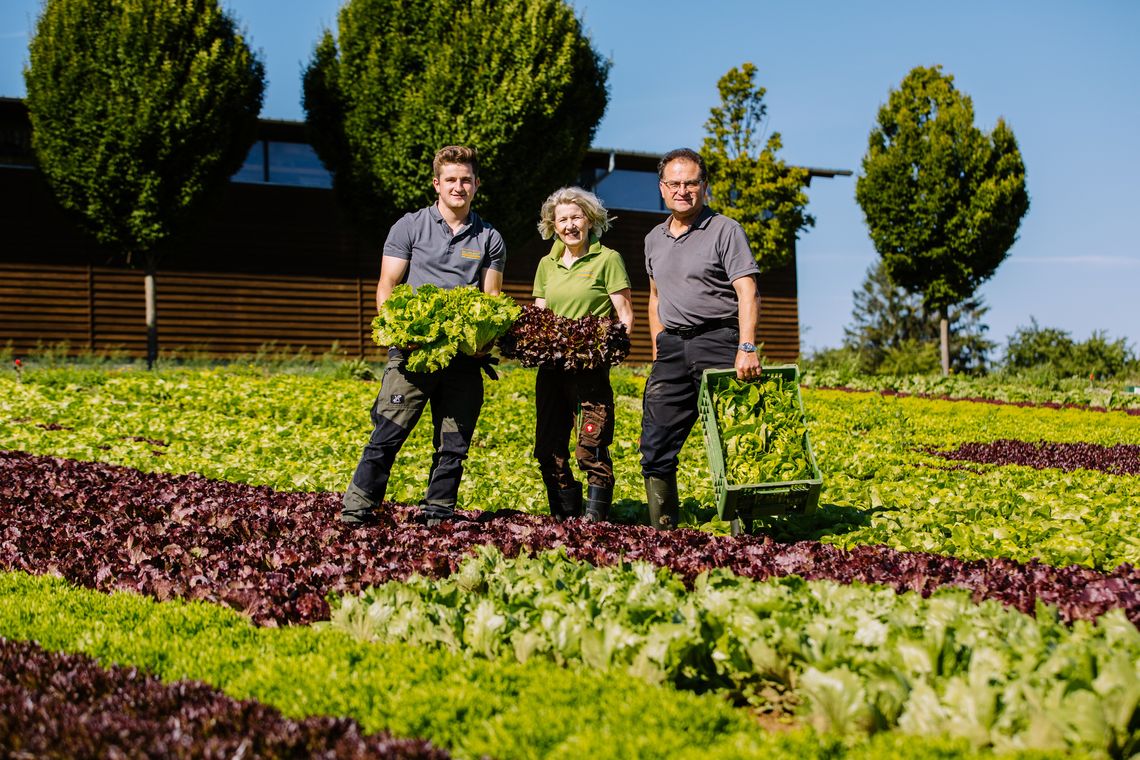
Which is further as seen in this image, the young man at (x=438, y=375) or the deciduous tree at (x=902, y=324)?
the deciduous tree at (x=902, y=324)

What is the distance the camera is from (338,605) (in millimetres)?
4289

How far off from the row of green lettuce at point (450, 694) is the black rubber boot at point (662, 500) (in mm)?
2516

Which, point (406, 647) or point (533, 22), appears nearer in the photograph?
point (406, 647)

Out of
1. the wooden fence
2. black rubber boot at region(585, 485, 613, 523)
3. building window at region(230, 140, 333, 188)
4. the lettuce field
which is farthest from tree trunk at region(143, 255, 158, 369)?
black rubber boot at region(585, 485, 613, 523)

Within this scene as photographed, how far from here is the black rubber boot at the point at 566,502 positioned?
631 cm

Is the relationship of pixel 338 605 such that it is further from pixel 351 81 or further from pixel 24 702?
pixel 351 81

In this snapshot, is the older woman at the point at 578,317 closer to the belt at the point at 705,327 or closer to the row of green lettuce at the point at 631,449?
the belt at the point at 705,327

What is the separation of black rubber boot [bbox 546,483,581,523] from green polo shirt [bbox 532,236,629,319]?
44.0 inches

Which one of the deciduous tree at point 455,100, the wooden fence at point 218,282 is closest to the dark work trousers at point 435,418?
the deciduous tree at point 455,100

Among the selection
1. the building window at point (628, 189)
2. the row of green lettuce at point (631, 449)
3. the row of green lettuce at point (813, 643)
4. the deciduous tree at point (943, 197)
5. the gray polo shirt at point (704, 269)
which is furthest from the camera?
the building window at point (628, 189)

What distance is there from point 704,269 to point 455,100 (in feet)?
48.8

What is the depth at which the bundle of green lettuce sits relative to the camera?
545 cm

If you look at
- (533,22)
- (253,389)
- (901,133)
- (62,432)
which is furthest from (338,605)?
(901,133)

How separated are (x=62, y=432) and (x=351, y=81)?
11.1 meters
